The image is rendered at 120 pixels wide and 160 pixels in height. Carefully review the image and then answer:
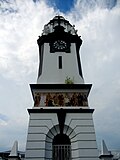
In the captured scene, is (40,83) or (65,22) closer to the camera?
(40,83)

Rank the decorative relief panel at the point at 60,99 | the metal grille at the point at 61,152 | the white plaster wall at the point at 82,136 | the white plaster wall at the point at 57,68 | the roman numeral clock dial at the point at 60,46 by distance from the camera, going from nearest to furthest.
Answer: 1. the white plaster wall at the point at 82,136
2. the metal grille at the point at 61,152
3. the decorative relief panel at the point at 60,99
4. the white plaster wall at the point at 57,68
5. the roman numeral clock dial at the point at 60,46

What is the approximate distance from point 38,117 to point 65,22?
36.9 feet

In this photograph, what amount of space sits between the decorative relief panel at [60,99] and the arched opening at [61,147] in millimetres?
2396

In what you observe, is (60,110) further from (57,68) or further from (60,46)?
(60,46)

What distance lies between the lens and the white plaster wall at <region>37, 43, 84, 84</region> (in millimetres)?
18625

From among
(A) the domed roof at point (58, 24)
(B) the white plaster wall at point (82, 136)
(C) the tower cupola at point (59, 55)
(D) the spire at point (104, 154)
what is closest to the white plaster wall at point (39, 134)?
(B) the white plaster wall at point (82, 136)

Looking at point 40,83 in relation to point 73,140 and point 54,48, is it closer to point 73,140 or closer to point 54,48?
point 54,48

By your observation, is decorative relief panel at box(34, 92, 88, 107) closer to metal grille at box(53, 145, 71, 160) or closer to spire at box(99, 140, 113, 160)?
metal grille at box(53, 145, 71, 160)

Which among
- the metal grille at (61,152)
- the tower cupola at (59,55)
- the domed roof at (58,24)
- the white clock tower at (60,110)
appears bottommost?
the metal grille at (61,152)

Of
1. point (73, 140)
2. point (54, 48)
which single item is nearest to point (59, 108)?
point (73, 140)

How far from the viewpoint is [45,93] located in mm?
17500

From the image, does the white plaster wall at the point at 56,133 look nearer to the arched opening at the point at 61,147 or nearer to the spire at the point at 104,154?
the arched opening at the point at 61,147

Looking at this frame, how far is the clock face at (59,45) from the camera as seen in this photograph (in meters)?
20.4

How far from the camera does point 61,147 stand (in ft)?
52.0
